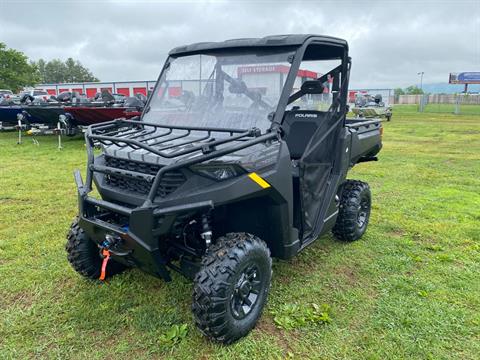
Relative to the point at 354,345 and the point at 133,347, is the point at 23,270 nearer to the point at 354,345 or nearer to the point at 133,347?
the point at 133,347

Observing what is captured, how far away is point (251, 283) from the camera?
298 cm

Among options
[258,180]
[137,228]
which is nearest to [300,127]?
[258,180]

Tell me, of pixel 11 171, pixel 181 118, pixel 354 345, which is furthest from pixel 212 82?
pixel 11 171

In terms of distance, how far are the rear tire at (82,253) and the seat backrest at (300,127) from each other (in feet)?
6.93

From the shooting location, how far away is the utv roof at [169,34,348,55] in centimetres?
320

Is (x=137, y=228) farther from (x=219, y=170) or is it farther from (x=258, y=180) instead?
(x=258, y=180)

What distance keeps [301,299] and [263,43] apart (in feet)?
7.00

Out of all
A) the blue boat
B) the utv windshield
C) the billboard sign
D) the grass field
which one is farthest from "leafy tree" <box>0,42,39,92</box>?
the billboard sign

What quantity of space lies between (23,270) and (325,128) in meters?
3.20

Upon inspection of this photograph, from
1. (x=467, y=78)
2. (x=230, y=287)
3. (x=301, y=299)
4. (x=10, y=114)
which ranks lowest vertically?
(x=301, y=299)

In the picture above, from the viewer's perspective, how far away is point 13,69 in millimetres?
43625

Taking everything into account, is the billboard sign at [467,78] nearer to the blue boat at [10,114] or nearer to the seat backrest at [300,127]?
the blue boat at [10,114]

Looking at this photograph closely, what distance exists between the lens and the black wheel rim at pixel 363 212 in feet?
15.7

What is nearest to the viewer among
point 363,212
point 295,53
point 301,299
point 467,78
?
point 295,53
